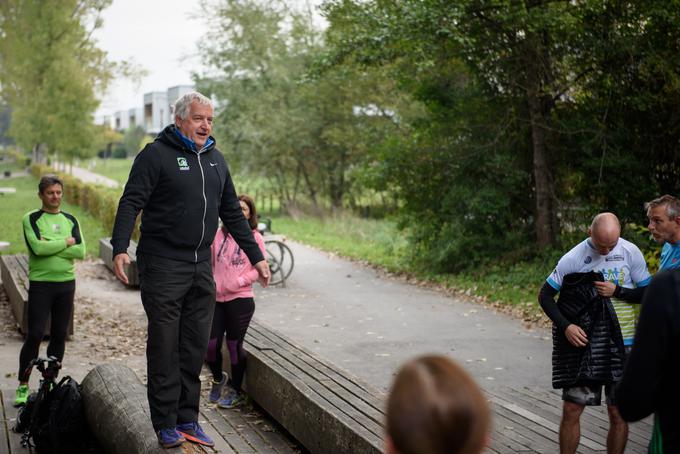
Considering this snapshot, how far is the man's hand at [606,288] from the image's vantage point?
489cm

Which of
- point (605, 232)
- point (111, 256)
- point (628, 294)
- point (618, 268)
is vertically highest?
point (605, 232)

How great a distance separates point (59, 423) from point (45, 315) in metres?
1.19

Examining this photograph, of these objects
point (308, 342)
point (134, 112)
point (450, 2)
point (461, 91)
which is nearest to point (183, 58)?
point (461, 91)

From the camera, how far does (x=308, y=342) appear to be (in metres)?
10.7

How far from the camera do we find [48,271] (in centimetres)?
704

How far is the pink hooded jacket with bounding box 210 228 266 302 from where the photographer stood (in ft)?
22.2

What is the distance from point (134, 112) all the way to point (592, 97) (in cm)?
12902

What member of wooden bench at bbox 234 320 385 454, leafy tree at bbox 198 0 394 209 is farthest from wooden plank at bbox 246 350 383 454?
leafy tree at bbox 198 0 394 209

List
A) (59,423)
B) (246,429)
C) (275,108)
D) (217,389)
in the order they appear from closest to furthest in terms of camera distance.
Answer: (59,423), (246,429), (217,389), (275,108)

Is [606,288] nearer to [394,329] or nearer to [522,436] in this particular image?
[522,436]

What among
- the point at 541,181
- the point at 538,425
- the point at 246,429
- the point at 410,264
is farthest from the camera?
the point at 410,264

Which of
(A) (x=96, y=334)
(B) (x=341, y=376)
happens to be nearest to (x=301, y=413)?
(B) (x=341, y=376)

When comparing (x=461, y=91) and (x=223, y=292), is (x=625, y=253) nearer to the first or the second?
(x=223, y=292)

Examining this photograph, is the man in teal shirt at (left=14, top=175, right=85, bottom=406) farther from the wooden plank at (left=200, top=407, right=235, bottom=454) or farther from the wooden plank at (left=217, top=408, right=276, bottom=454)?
the wooden plank at (left=217, top=408, right=276, bottom=454)
